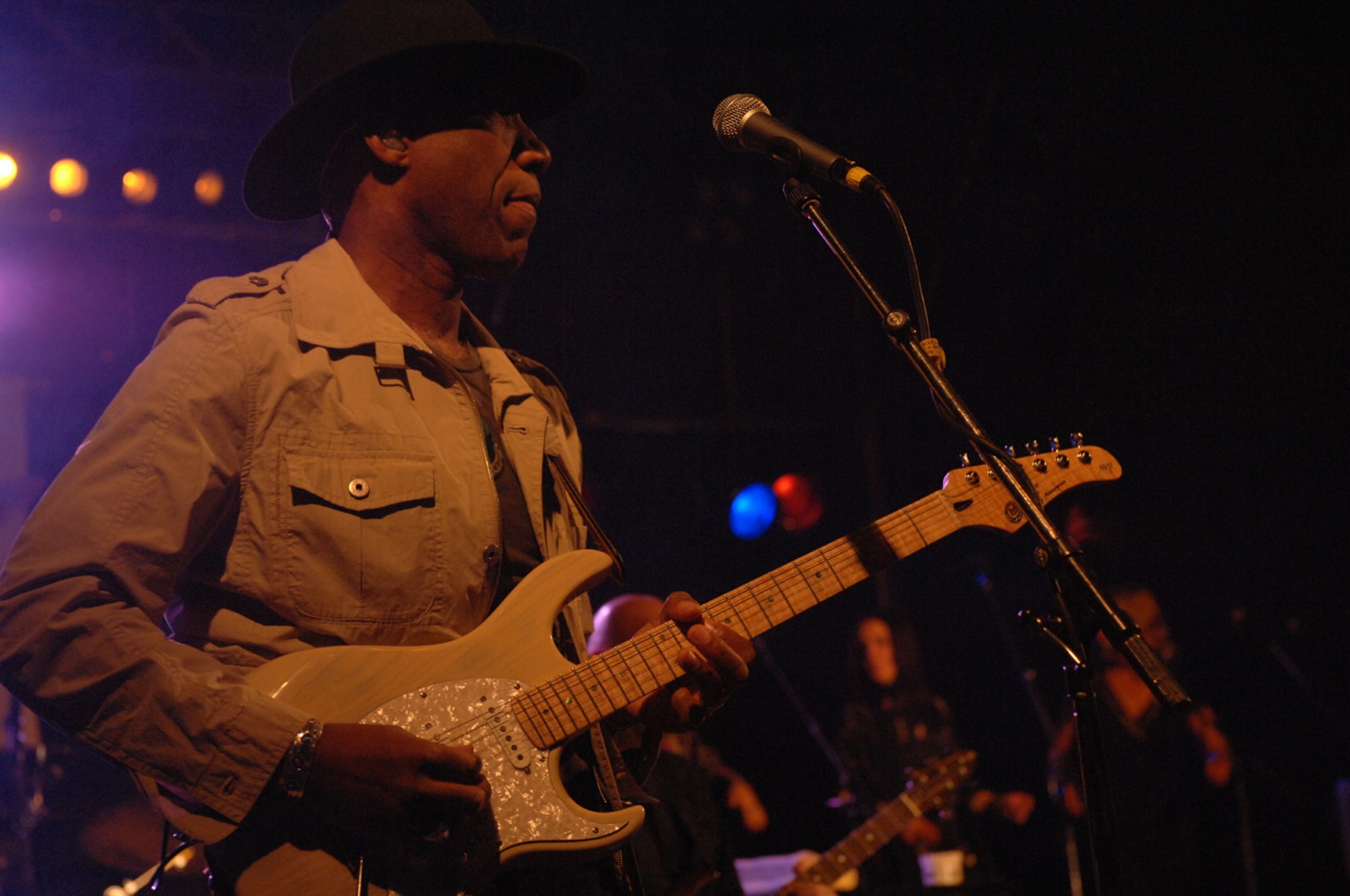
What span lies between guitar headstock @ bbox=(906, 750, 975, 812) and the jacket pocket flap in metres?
4.55

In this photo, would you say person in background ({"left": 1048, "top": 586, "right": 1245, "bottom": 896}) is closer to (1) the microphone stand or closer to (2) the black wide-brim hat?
(1) the microphone stand

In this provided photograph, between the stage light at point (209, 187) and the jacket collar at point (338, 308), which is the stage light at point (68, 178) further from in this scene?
the jacket collar at point (338, 308)

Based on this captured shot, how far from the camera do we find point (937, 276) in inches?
352

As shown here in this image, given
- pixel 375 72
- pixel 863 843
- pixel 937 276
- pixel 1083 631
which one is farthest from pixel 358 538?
pixel 937 276

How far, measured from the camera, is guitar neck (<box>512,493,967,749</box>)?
2184 millimetres

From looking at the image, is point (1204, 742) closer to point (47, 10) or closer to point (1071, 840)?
point (1071, 840)

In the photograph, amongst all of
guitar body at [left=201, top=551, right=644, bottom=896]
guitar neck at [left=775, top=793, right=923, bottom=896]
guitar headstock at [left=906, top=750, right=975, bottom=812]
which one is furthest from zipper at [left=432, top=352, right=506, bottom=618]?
guitar headstock at [left=906, top=750, right=975, bottom=812]

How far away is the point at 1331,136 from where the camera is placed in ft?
19.7

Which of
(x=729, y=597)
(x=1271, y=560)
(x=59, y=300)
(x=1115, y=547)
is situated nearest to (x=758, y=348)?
(x=1115, y=547)

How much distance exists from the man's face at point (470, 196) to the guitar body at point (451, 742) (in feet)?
3.23

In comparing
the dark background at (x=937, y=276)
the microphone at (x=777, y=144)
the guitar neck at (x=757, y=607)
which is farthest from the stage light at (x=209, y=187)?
the guitar neck at (x=757, y=607)

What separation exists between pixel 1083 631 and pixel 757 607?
814 millimetres

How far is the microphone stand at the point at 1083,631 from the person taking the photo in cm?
178

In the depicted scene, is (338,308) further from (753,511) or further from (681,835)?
(753,511)
